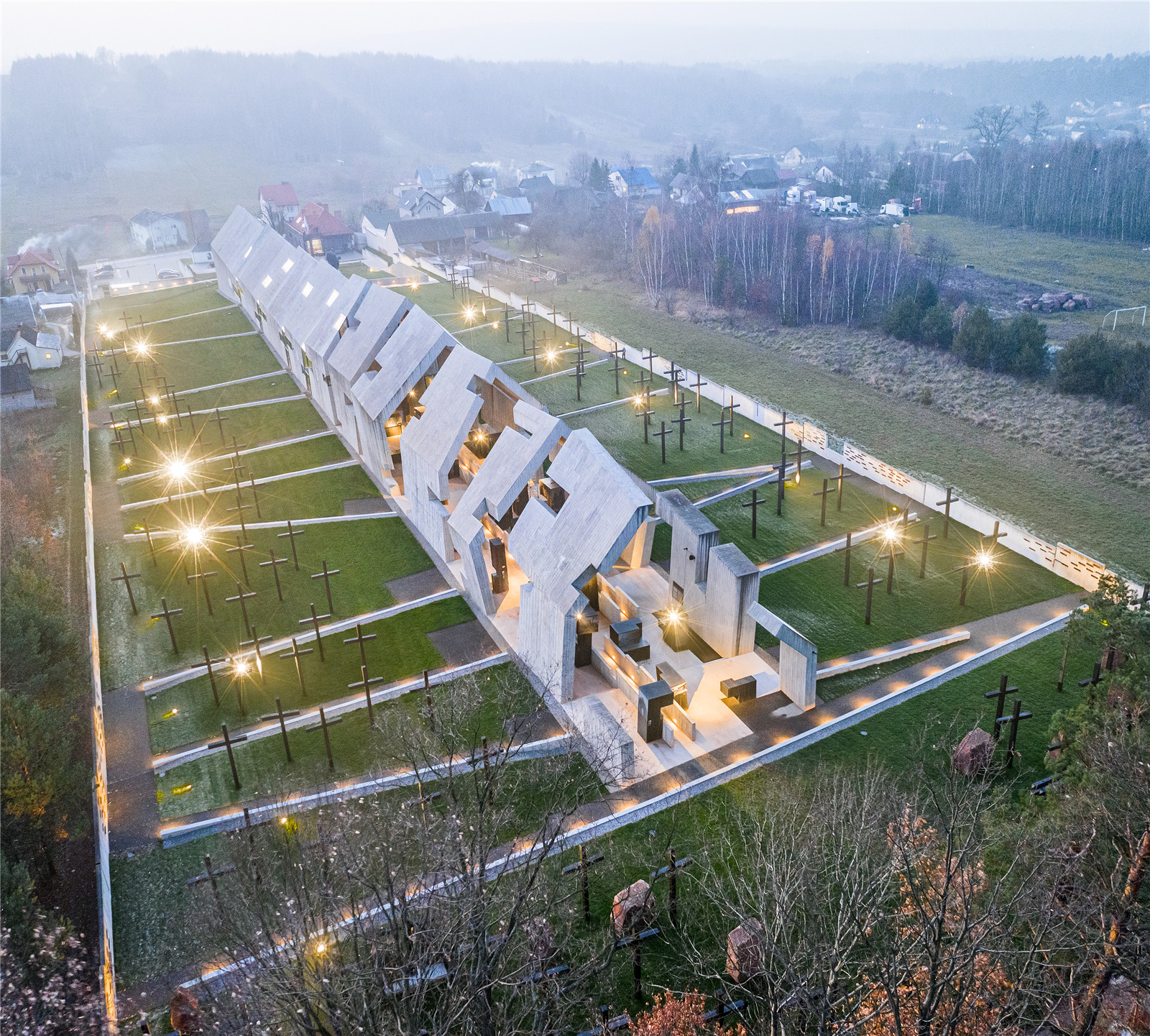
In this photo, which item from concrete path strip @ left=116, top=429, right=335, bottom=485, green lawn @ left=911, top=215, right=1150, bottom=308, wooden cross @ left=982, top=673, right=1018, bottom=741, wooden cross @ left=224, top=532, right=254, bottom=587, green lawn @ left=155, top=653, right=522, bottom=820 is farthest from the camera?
green lawn @ left=911, top=215, right=1150, bottom=308

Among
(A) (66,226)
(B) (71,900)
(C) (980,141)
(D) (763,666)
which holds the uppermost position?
(C) (980,141)

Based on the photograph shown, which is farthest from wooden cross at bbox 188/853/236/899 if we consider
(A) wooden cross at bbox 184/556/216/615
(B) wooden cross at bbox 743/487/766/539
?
(B) wooden cross at bbox 743/487/766/539

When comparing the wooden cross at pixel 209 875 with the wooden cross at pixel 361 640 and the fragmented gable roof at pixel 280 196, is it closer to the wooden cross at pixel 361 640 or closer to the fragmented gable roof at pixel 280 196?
the wooden cross at pixel 361 640

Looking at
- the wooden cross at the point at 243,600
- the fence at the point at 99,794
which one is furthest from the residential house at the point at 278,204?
the wooden cross at the point at 243,600

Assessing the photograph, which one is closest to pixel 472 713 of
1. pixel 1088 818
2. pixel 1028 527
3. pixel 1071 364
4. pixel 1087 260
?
pixel 1088 818

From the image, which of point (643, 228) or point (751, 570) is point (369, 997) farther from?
point (643, 228)

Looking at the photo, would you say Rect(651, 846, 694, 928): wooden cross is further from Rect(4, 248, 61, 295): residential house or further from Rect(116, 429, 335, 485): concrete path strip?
Rect(4, 248, 61, 295): residential house

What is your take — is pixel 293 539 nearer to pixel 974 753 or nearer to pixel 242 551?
pixel 242 551
